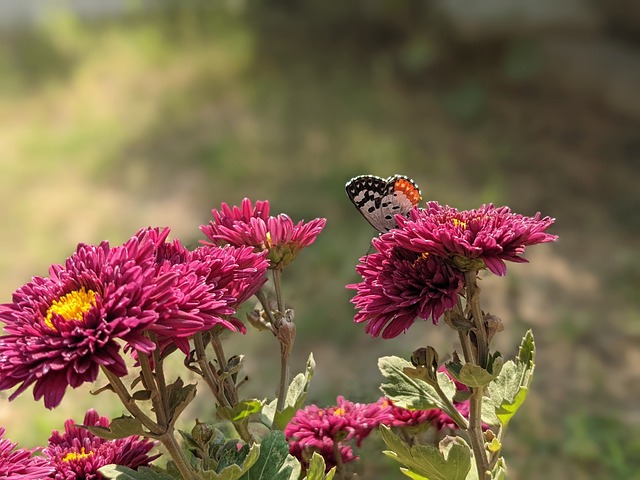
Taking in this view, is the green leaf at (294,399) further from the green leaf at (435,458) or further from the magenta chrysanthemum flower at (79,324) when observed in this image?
the magenta chrysanthemum flower at (79,324)

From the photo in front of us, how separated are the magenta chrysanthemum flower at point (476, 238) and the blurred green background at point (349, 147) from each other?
1027mm

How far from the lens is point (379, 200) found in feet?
A: 2.86

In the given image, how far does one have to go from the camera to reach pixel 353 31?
4.32 m

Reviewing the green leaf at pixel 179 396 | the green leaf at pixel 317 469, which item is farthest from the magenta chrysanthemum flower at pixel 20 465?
the green leaf at pixel 317 469

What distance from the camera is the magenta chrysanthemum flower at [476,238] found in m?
0.67

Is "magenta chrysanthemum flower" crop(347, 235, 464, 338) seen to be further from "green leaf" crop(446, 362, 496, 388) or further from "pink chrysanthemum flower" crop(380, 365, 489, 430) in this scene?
"pink chrysanthemum flower" crop(380, 365, 489, 430)

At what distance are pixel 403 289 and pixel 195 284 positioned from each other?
0.56 feet

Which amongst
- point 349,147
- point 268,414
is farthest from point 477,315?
point 349,147

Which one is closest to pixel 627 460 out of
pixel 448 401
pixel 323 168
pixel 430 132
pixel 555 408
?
pixel 555 408

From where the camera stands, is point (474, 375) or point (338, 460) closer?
point (474, 375)

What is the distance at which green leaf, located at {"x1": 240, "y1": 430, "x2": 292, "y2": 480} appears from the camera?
718mm

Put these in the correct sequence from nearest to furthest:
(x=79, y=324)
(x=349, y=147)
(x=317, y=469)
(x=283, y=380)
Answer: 1. (x=79, y=324)
2. (x=317, y=469)
3. (x=283, y=380)
4. (x=349, y=147)

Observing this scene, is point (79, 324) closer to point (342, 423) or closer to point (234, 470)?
point (234, 470)

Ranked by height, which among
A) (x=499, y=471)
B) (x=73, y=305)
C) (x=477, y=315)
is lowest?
(x=499, y=471)
